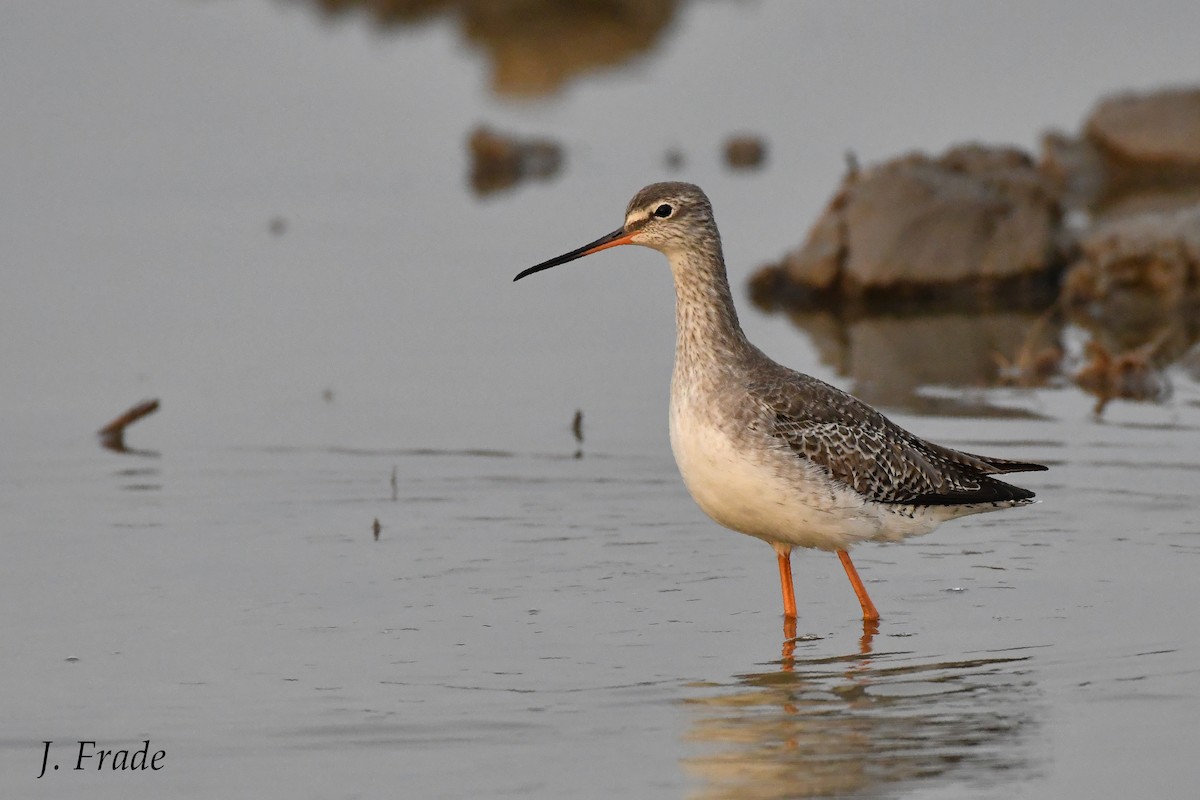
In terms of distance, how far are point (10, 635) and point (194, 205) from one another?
1224 centimetres

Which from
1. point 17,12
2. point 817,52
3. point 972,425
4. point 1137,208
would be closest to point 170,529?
point 972,425

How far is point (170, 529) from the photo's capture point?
11500 millimetres

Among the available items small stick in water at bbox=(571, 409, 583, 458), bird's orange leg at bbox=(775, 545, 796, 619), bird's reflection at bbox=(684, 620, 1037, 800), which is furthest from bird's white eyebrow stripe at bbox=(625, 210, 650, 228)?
small stick in water at bbox=(571, 409, 583, 458)

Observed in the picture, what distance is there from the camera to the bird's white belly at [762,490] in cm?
959

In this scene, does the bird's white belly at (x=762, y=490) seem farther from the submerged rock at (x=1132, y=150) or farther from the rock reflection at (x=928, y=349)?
the submerged rock at (x=1132, y=150)

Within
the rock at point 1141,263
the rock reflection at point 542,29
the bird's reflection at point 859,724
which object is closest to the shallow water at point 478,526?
the bird's reflection at point 859,724

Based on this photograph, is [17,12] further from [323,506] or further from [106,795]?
[106,795]

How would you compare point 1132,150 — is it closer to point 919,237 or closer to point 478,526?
point 919,237

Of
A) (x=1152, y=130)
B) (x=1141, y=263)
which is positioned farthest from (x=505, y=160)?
(x=1141, y=263)

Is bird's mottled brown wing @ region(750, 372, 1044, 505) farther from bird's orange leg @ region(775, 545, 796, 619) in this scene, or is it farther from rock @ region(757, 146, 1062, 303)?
rock @ region(757, 146, 1062, 303)

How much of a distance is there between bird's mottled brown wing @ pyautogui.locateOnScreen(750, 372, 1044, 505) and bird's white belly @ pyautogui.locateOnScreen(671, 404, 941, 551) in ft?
0.50

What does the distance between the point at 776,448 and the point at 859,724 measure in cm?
192

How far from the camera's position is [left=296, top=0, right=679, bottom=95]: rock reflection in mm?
30156

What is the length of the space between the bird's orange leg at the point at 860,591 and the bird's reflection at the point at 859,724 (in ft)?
1.62
